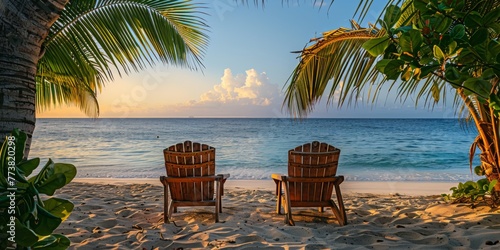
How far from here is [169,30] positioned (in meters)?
4.11

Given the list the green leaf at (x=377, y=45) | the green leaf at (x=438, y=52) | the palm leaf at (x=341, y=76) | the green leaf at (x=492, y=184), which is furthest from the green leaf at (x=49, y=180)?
the green leaf at (x=492, y=184)

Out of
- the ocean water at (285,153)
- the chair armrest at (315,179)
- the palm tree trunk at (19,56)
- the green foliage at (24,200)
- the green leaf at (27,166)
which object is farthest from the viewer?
the ocean water at (285,153)

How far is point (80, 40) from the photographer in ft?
10.9

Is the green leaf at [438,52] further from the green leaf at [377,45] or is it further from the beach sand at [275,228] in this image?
the beach sand at [275,228]

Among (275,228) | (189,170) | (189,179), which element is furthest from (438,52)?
(189,170)

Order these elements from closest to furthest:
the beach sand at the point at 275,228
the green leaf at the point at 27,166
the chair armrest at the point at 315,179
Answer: the green leaf at the point at 27,166
the beach sand at the point at 275,228
the chair armrest at the point at 315,179

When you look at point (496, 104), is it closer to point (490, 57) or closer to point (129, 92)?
point (490, 57)

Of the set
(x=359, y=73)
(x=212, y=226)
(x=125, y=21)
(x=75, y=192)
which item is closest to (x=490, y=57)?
(x=359, y=73)

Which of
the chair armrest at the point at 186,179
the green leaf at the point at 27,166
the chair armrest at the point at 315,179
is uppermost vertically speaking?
the green leaf at the point at 27,166

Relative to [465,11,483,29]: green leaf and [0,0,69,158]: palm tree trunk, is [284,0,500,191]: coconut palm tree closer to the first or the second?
[465,11,483,29]: green leaf

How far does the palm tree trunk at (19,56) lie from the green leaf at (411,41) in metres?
1.17

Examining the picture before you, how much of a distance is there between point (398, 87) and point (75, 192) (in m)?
4.93

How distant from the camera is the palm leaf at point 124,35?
327 cm

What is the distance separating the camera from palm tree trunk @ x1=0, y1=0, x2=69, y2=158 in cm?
125
